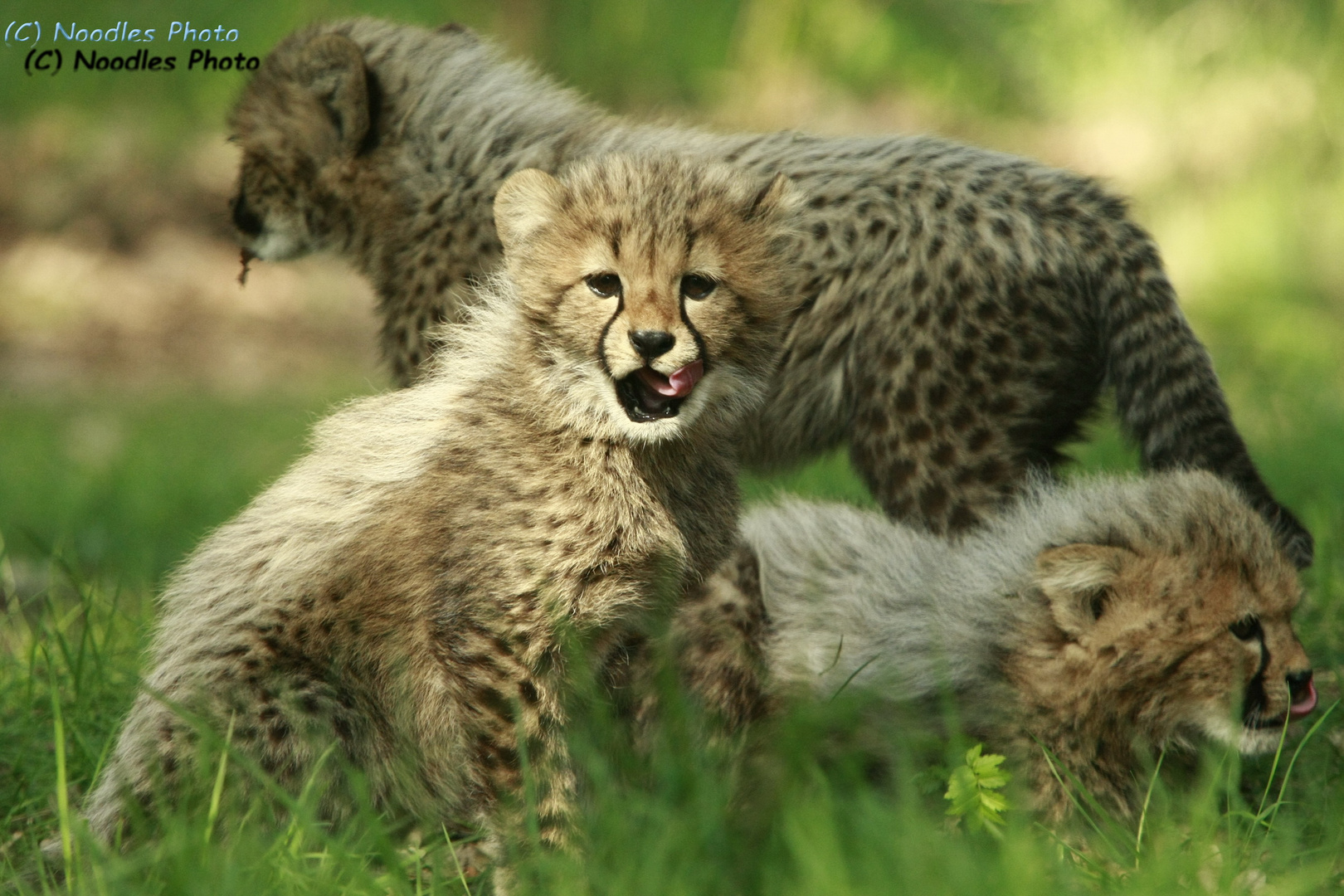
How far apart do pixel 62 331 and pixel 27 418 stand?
2.59 meters

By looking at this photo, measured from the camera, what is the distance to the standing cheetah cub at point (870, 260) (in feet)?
12.1

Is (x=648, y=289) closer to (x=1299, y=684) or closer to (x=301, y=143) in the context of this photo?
(x=1299, y=684)

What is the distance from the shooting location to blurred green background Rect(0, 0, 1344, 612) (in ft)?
31.7

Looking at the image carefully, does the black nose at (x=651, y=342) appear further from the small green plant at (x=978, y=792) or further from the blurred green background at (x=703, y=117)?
the blurred green background at (x=703, y=117)

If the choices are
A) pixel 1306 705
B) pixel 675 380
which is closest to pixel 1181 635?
pixel 1306 705

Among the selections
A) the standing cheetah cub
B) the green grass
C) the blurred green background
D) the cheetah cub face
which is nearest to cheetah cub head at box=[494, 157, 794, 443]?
the standing cheetah cub

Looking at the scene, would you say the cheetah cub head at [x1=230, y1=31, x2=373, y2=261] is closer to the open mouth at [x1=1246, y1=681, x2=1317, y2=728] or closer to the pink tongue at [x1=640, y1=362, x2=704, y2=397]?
the pink tongue at [x1=640, y1=362, x2=704, y2=397]

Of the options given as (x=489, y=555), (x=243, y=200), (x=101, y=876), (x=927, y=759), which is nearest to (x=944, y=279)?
(x=927, y=759)

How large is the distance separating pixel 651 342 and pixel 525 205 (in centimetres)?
53

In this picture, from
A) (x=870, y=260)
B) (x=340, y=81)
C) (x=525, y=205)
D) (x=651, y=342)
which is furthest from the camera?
(x=340, y=81)

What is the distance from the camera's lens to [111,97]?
11555mm

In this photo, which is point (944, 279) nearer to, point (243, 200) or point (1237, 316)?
point (243, 200)

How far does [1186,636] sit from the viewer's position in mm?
2889

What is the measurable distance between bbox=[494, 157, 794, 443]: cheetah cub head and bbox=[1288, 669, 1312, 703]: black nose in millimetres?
1236
